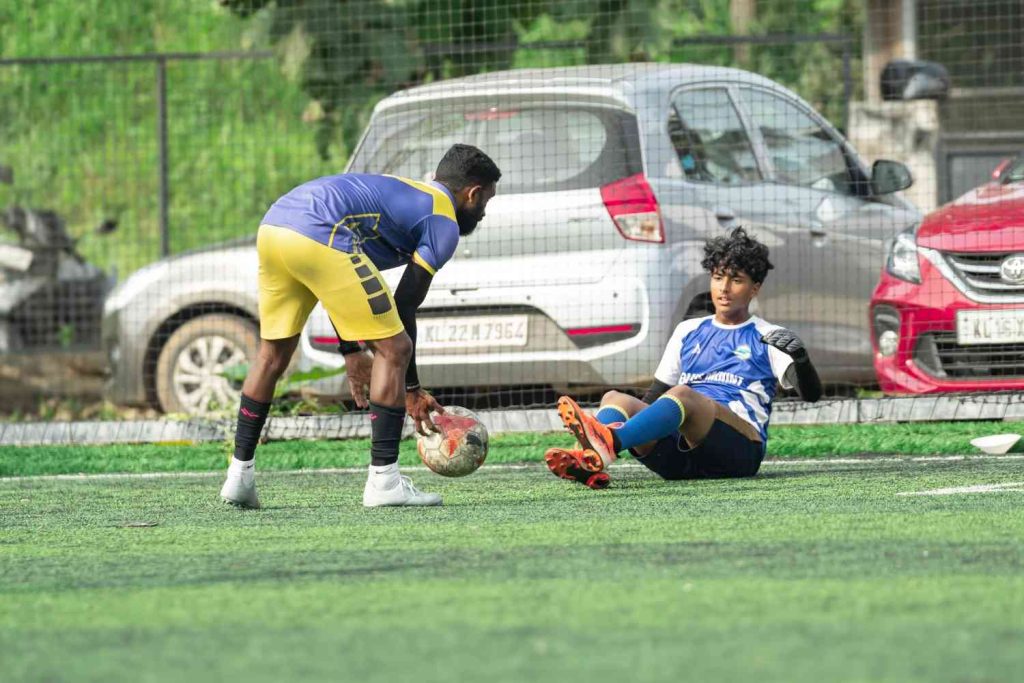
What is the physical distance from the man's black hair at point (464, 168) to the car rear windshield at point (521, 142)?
2.62 meters

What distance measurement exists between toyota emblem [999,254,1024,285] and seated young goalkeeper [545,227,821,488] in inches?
91.2

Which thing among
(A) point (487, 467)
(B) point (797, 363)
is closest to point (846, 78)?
(A) point (487, 467)

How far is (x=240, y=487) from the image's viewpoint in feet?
22.9

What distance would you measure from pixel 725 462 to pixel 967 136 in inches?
283

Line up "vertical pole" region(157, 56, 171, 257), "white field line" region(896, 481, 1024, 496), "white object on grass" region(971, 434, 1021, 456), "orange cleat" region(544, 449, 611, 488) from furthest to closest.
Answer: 1. "vertical pole" region(157, 56, 171, 257)
2. "white object on grass" region(971, 434, 1021, 456)
3. "orange cleat" region(544, 449, 611, 488)
4. "white field line" region(896, 481, 1024, 496)

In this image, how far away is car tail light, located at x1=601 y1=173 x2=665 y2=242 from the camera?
9500 millimetres

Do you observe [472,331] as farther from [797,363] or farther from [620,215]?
[797,363]

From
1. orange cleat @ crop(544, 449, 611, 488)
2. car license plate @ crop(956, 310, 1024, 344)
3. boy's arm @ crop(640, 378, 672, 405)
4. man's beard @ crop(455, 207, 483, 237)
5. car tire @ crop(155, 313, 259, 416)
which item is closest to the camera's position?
man's beard @ crop(455, 207, 483, 237)

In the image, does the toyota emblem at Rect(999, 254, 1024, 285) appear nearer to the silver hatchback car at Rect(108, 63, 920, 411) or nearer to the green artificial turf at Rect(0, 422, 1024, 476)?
the green artificial turf at Rect(0, 422, 1024, 476)

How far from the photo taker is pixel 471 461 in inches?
290

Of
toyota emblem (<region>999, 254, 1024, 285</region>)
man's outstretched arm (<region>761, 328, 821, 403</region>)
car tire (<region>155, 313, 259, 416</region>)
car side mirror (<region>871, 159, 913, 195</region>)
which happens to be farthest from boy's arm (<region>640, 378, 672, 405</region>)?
car tire (<region>155, 313, 259, 416</region>)

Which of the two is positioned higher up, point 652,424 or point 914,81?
point 914,81

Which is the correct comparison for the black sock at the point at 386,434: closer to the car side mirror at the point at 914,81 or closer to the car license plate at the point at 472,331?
the car license plate at the point at 472,331

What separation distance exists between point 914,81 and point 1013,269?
4.08m
